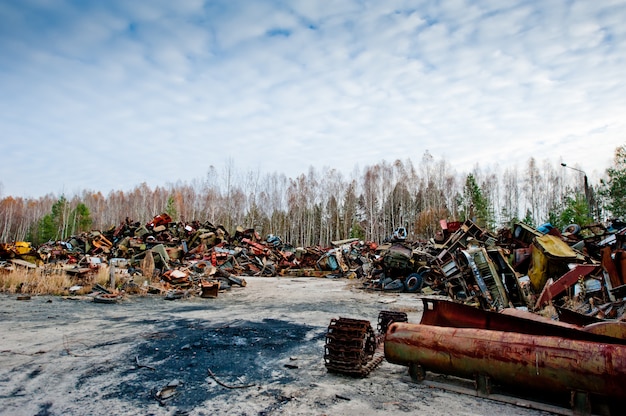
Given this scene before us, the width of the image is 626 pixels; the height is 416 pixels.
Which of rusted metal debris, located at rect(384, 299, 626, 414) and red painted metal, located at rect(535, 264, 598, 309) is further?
red painted metal, located at rect(535, 264, 598, 309)

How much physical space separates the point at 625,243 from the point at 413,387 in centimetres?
917

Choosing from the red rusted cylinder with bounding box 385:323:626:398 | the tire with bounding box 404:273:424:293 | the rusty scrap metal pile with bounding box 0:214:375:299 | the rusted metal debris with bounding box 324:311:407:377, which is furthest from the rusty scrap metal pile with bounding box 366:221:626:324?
the rusty scrap metal pile with bounding box 0:214:375:299

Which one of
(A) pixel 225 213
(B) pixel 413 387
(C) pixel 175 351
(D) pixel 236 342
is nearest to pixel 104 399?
(C) pixel 175 351

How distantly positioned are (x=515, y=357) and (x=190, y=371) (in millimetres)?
4055

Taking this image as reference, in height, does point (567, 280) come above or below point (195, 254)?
below

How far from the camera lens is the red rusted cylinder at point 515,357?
140 inches

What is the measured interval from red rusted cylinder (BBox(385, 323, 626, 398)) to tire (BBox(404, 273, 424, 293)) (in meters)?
10.1

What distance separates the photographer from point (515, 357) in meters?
3.97

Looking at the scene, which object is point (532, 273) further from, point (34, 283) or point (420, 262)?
point (34, 283)

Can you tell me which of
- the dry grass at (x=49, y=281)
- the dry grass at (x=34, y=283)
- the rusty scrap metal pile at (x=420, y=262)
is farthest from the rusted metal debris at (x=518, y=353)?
the dry grass at (x=34, y=283)

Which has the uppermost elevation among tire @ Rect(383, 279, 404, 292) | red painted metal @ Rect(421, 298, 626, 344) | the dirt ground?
red painted metal @ Rect(421, 298, 626, 344)

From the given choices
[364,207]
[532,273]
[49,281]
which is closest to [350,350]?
[532,273]

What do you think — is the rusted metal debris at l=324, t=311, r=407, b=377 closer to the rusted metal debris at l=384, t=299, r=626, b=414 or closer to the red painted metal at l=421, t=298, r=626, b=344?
the rusted metal debris at l=384, t=299, r=626, b=414

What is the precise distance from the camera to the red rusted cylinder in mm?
3545
